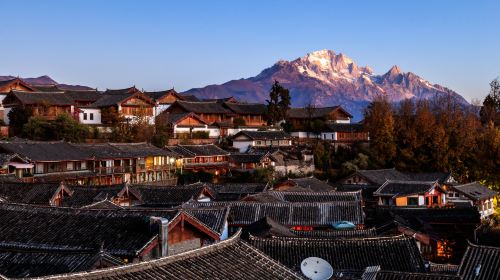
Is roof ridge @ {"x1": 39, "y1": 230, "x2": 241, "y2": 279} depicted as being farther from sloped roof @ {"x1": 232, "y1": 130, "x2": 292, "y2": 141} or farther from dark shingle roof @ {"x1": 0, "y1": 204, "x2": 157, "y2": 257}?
sloped roof @ {"x1": 232, "y1": 130, "x2": 292, "y2": 141}

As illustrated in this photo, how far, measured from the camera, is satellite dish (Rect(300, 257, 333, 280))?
15430 millimetres

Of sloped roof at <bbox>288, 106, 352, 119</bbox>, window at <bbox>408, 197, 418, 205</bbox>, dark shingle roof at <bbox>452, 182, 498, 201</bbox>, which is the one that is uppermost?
sloped roof at <bbox>288, 106, 352, 119</bbox>

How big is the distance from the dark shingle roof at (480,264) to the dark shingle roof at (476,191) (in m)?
28.4

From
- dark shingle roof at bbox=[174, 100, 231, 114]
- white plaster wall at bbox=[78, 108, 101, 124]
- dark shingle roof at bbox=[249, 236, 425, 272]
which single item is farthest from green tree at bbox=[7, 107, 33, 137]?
dark shingle roof at bbox=[249, 236, 425, 272]

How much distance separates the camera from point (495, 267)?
18766 millimetres

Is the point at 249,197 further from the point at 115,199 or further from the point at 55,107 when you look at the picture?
the point at 55,107

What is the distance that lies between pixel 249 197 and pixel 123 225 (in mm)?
17507

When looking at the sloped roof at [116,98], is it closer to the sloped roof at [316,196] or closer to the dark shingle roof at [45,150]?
the dark shingle roof at [45,150]

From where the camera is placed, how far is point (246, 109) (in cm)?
6775

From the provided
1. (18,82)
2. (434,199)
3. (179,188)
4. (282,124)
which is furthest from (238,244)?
(282,124)

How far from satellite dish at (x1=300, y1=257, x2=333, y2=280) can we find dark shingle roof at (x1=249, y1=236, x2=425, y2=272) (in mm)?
Answer: 5360

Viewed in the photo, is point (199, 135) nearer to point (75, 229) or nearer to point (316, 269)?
point (75, 229)

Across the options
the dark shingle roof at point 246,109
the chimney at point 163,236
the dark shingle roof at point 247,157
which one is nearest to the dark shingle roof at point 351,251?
the chimney at point 163,236

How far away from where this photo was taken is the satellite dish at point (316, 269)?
15.4 m
